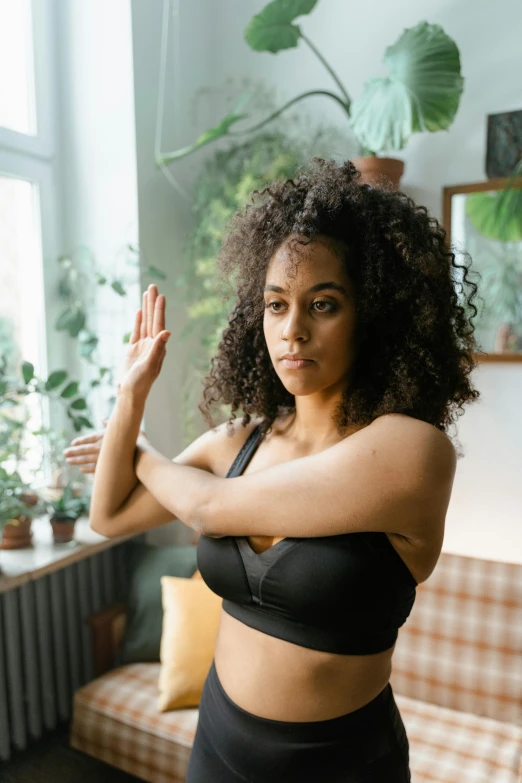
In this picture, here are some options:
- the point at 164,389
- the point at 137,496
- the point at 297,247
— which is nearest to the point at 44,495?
the point at 164,389

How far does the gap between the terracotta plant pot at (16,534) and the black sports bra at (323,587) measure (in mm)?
1272

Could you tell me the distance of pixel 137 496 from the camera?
1122 mm

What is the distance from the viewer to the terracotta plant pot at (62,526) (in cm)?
209

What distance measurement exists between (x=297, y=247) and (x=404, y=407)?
0.28 m

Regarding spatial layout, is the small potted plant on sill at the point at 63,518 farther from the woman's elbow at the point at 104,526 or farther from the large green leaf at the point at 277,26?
the large green leaf at the point at 277,26

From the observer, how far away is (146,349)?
1114mm

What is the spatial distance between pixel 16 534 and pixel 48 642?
470 millimetres

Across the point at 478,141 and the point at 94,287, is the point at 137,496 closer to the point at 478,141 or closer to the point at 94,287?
the point at 94,287

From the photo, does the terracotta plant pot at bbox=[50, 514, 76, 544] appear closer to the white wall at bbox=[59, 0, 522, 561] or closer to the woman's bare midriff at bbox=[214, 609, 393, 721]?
the white wall at bbox=[59, 0, 522, 561]

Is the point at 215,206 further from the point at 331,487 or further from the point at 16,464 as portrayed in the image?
the point at 331,487

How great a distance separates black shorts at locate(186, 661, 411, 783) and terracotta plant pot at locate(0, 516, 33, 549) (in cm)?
123

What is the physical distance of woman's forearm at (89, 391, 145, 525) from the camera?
1.08 meters

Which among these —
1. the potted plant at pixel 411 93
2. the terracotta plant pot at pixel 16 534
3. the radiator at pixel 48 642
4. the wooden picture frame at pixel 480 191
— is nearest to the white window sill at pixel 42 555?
the terracotta plant pot at pixel 16 534

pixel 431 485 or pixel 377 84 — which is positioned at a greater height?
pixel 377 84
